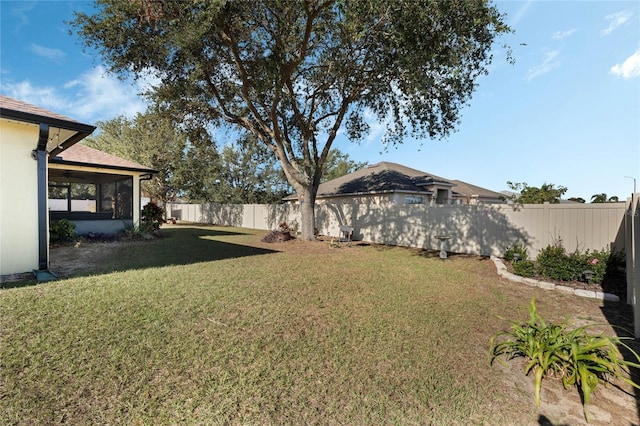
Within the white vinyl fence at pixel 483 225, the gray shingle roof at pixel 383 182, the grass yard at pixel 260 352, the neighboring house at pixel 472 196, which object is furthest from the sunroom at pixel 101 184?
the neighboring house at pixel 472 196

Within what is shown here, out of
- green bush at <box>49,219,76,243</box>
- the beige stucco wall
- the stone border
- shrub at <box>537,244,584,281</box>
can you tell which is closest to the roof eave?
green bush at <box>49,219,76,243</box>

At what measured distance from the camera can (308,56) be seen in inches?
431

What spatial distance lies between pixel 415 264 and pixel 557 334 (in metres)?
5.24

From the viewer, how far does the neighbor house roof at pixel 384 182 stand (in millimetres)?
15934

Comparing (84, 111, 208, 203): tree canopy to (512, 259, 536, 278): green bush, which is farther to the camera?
(84, 111, 208, 203): tree canopy

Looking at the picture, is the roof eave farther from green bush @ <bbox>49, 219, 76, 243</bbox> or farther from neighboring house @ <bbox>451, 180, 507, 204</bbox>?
neighboring house @ <bbox>451, 180, 507, 204</bbox>

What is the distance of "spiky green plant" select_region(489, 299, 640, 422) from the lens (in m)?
2.63

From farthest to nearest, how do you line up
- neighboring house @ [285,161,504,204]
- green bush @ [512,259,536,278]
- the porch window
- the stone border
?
neighboring house @ [285,161,504,204] < the porch window < green bush @ [512,259,536,278] < the stone border

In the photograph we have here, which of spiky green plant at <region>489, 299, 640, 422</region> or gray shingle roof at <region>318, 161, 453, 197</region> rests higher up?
gray shingle roof at <region>318, 161, 453, 197</region>

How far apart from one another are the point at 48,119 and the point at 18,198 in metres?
1.58

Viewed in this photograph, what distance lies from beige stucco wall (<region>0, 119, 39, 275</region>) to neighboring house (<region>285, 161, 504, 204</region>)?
13.4 m

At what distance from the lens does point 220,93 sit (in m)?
12.1

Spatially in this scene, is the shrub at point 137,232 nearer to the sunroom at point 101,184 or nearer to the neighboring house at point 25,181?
the sunroom at point 101,184

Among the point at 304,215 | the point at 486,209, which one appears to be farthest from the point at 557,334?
the point at 304,215
